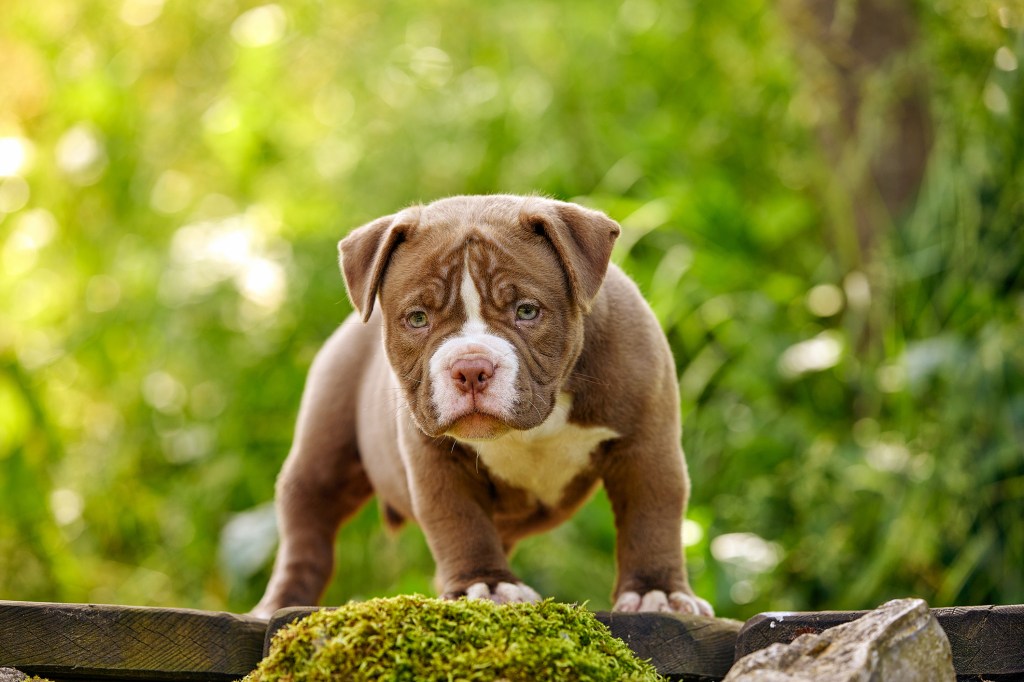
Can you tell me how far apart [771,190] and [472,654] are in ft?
20.7

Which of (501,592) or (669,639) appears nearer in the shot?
(669,639)

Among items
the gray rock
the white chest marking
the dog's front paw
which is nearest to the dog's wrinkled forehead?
the white chest marking

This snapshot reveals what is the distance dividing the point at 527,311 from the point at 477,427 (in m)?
0.36

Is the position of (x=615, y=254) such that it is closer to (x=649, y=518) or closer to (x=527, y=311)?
(x=649, y=518)

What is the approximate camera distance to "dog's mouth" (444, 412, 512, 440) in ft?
11.1

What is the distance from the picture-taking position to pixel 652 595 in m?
3.62

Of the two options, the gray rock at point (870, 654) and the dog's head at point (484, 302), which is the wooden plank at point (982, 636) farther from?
the dog's head at point (484, 302)

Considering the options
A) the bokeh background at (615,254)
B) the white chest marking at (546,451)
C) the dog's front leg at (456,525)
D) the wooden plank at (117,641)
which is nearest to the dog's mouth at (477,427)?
the white chest marking at (546,451)

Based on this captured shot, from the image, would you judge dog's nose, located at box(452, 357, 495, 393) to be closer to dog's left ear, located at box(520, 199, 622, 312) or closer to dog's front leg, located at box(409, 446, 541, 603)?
dog's left ear, located at box(520, 199, 622, 312)

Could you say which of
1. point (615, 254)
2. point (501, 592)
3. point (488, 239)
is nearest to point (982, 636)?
point (501, 592)

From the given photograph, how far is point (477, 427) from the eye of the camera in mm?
3420

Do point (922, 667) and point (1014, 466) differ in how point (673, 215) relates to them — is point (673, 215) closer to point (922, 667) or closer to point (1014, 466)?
point (1014, 466)

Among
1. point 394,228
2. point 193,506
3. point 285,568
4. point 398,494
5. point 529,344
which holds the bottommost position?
point 193,506

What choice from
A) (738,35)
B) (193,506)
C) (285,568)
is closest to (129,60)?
(193,506)
